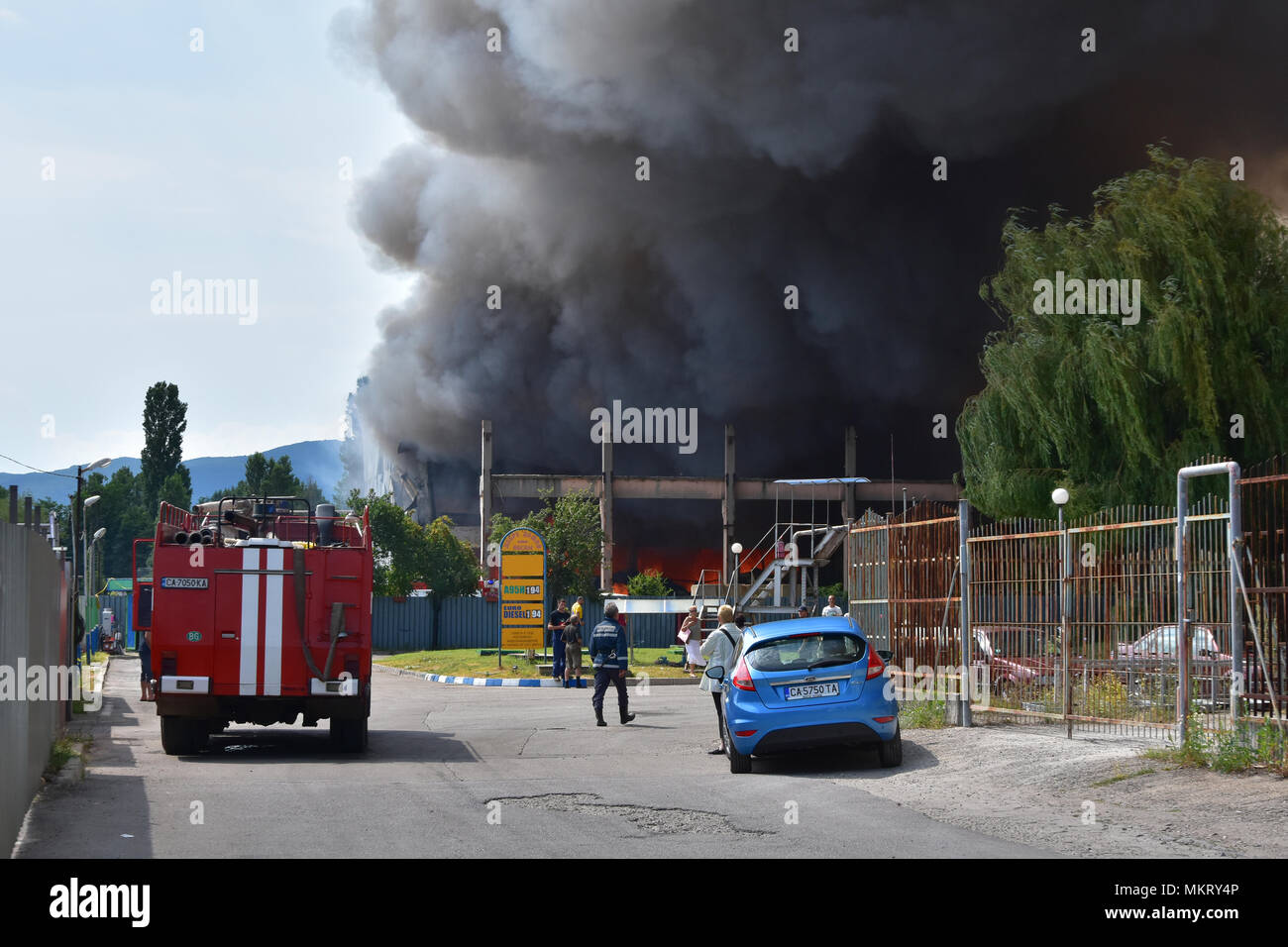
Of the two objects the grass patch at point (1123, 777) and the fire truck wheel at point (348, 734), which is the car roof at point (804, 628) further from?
the fire truck wheel at point (348, 734)

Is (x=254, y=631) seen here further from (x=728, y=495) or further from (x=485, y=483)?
(x=728, y=495)

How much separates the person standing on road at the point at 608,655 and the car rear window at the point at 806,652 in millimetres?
4337

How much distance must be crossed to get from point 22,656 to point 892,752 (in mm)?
7173

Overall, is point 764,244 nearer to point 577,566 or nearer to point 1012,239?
point 577,566

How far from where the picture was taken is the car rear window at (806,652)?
12.3 m

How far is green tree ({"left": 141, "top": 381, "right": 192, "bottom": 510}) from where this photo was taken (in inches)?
3152

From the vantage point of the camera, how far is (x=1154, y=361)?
24.0 metres

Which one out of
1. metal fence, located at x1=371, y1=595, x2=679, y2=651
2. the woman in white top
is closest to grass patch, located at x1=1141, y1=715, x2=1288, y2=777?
the woman in white top

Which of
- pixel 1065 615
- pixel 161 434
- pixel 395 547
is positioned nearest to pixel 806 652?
pixel 1065 615

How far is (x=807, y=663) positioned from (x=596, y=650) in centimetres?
518

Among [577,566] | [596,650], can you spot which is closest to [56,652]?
[596,650]

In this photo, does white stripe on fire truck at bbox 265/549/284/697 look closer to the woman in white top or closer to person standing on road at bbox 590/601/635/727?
person standing on road at bbox 590/601/635/727

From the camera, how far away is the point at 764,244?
46.7 metres

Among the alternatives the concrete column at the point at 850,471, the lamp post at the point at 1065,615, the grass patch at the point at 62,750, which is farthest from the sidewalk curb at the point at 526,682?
the concrete column at the point at 850,471
